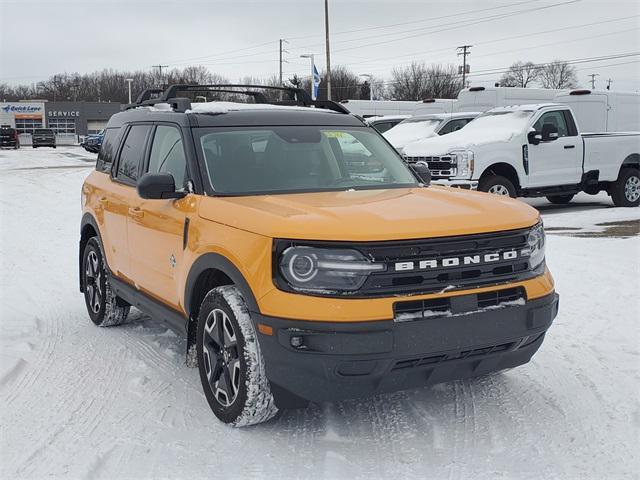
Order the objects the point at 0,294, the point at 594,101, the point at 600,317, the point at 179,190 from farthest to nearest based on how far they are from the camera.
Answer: the point at 594,101
the point at 0,294
the point at 600,317
the point at 179,190

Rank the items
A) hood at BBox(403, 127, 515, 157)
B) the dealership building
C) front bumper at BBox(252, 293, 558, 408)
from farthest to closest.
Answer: the dealership building, hood at BBox(403, 127, 515, 157), front bumper at BBox(252, 293, 558, 408)

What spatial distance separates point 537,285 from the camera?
372 centimetres

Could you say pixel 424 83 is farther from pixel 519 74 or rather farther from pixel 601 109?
pixel 601 109

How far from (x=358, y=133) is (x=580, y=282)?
3318mm

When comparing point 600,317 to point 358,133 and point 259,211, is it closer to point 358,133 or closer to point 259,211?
point 358,133

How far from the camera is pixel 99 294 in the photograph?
6.02 metres

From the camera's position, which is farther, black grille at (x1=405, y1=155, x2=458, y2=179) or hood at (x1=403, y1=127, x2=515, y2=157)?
hood at (x1=403, y1=127, x2=515, y2=157)

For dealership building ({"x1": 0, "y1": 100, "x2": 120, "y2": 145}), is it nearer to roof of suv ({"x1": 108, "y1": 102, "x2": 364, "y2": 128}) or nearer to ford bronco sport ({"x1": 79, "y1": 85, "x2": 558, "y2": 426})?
roof of suv ({"x1": 108, "y1": 102, "x2": 364, "y2": 128})

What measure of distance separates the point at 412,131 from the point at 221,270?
1373 cm

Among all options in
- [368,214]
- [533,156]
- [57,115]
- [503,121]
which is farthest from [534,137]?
[57,115]

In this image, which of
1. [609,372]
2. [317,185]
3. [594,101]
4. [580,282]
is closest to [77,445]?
[317,185]

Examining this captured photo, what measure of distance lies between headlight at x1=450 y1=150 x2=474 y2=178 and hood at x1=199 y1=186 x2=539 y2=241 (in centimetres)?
784

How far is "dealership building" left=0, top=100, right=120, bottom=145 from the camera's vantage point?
3760 inches

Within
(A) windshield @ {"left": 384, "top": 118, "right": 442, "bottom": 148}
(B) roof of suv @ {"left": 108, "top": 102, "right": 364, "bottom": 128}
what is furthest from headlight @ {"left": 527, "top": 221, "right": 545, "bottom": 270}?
(A) windshield @ {"left": 384, "top": 118, "right": 442, "bottom": 148}
